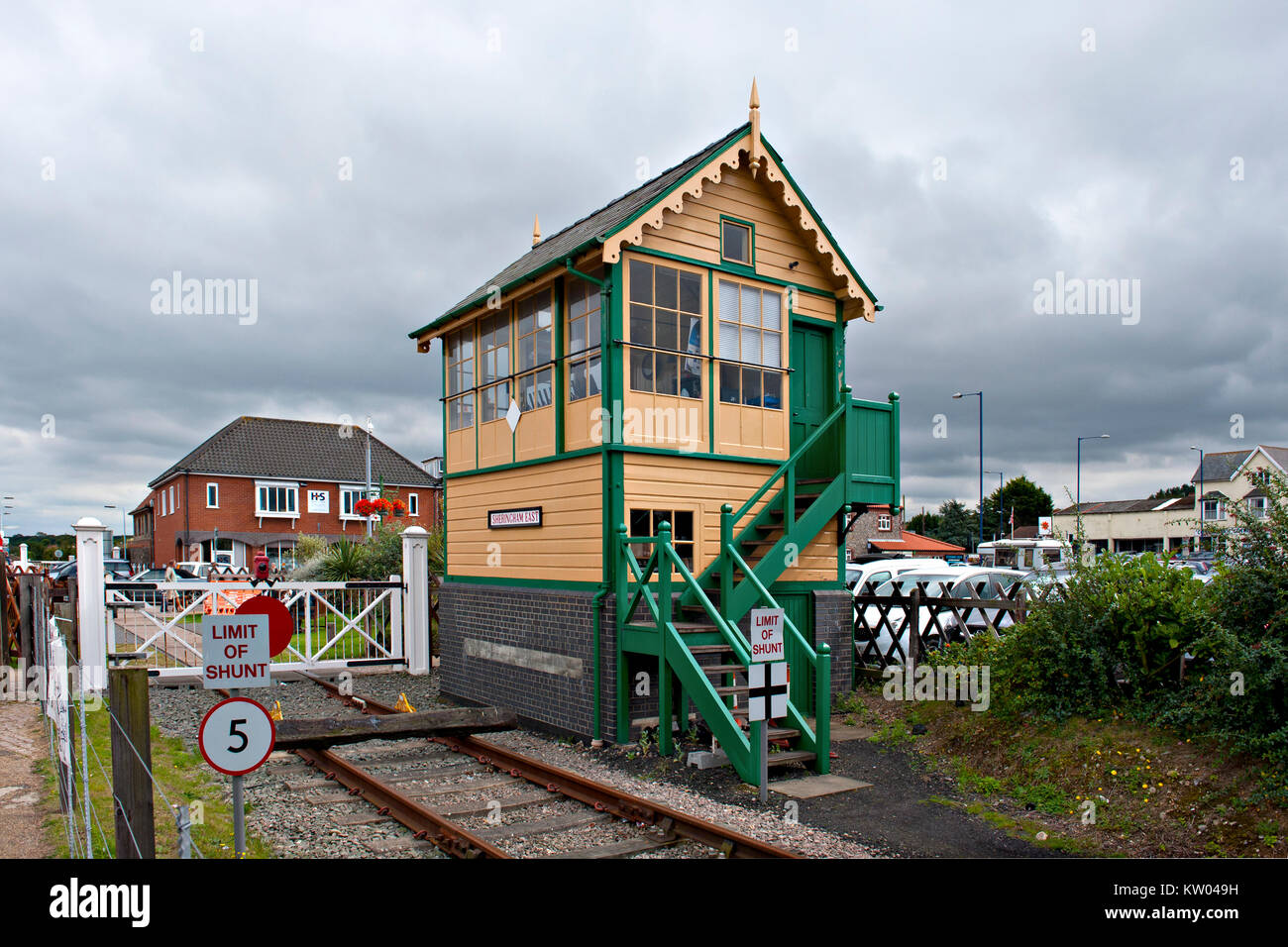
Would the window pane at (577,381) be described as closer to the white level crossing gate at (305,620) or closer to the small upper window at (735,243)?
the small upper window at (735,243)

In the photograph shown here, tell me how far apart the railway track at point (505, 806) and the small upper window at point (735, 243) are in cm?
718

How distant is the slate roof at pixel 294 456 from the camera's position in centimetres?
4759

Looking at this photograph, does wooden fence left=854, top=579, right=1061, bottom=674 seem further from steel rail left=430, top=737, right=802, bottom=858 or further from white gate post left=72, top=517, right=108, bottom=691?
white gate post left=72, top=517, right=108, bottom=691

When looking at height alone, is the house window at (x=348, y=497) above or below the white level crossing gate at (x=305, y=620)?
above

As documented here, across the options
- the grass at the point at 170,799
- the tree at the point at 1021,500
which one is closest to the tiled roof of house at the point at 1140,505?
the tree at the point at 1021,500

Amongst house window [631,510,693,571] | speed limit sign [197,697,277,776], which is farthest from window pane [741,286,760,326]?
speed limit sign [197,697,277,776]

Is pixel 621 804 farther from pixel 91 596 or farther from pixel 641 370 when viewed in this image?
pixel 91 596

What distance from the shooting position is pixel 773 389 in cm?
1280

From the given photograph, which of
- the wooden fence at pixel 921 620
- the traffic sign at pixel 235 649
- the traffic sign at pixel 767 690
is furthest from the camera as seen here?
the wooden fence at pixel 921 620

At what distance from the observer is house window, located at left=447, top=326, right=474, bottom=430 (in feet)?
47.9

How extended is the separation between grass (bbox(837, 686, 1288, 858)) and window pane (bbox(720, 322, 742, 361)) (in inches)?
217

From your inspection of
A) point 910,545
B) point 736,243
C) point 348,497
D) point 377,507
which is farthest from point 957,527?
point 736,243
